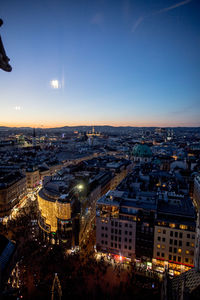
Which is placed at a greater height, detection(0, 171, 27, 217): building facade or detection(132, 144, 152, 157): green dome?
detection(132, 144, 152, 157): green dome

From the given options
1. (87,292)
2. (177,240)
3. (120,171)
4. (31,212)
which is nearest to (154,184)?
(177,240)

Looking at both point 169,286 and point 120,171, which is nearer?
point 169,286

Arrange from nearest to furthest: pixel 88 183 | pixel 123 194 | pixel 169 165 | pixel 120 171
A: pixel 123 194
pixel 88 183
pixel 120 171
pixel 169 165

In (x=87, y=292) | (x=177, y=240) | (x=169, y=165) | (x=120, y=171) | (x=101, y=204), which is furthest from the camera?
(x=169, y=165)

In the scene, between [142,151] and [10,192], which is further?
[142,151]

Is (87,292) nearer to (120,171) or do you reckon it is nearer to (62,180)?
(62,180)

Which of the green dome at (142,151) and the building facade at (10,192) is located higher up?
the green dome at (142,151)

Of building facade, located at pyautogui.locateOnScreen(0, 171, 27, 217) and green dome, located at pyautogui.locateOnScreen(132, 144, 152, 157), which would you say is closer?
building facade, located at pyautogui.locateOnScreen(0, 171, 27, 217)

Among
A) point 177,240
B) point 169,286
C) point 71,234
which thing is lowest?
point 71,234

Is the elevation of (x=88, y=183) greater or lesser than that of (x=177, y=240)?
greater

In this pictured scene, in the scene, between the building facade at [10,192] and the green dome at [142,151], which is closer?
the building facade at [10,192]

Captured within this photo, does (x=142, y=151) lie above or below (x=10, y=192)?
above
